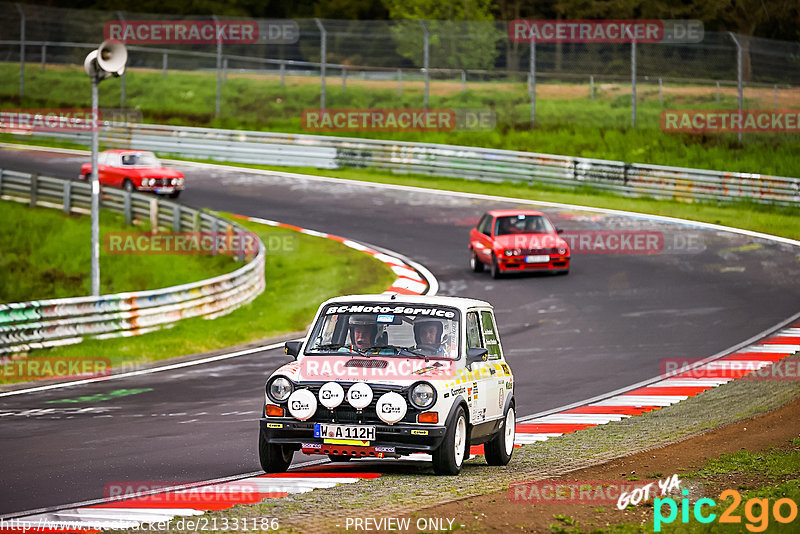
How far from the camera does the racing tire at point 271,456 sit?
976 cm

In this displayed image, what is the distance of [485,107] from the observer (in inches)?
1679

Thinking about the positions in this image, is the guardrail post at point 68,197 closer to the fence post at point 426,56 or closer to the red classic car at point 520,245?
the fence post at point 426,56

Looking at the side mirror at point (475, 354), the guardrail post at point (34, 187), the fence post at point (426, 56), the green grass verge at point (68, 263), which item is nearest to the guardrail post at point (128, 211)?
the green grass verge at point (68, 263)

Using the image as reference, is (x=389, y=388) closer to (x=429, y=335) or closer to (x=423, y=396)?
(x=423, y=396)

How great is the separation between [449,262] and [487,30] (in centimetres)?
1371

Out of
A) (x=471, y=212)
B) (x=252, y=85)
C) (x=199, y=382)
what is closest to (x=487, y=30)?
(x=471, y=212)

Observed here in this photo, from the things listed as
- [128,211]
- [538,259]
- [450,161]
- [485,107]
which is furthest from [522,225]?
[485,107]

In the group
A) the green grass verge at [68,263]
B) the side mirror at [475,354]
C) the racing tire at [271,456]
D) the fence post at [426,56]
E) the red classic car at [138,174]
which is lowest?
the green grass verge at [68,263]

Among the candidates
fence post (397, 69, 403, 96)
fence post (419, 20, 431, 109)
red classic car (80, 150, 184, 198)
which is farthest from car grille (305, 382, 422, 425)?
fence post (397, 69, 403, 96)

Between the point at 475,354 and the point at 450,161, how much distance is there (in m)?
28.9

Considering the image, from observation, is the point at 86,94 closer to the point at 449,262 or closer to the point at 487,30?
the point at 487,30

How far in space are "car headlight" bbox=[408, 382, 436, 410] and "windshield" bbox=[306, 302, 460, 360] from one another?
0.78 metres

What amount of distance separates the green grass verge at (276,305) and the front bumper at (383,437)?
9.41 metres

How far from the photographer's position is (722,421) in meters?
12.8
